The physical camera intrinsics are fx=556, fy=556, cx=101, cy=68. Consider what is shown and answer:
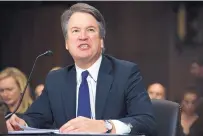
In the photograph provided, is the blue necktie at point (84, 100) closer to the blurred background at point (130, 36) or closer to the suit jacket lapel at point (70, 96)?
the suit jacket lapel at point (70, 96)

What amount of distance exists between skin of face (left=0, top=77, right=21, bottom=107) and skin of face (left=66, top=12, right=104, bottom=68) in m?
2.38

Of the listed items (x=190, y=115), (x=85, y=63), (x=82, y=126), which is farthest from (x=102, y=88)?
(x=190, y=115)

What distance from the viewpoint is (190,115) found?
5133 millimetres

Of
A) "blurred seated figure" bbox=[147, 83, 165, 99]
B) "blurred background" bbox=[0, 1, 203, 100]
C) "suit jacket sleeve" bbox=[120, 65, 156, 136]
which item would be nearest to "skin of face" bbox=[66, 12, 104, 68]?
"suit jacket sleeve" bbox=[120, 65, 156, 136]

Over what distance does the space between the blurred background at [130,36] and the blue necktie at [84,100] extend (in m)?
2.91

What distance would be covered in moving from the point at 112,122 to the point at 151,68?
133 inches

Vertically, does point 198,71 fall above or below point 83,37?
below

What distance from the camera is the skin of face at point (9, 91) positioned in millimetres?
4922

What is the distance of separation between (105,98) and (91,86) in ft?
0.34

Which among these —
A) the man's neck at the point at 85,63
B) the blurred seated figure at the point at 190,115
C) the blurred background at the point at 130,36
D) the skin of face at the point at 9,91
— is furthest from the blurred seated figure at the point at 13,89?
the man's neck at the point at 85,63

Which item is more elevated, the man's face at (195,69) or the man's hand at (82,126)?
the man's face at (195,69)

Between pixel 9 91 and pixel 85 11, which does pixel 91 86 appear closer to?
pixel 85 11

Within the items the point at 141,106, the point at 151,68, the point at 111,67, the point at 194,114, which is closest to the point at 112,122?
the point at 141,106

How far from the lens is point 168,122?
8.82 feet
